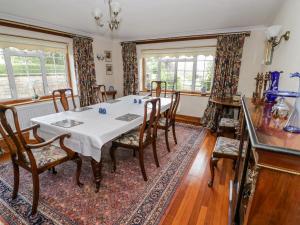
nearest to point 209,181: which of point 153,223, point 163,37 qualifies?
point 153,223

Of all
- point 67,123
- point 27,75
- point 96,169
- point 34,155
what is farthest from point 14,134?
point 27,75

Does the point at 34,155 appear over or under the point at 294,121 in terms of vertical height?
under

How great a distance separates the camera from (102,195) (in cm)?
182

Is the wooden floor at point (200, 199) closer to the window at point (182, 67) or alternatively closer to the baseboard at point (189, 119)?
the baseboard at point (189, 119)

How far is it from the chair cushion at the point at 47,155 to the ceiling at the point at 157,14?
6.75 ft

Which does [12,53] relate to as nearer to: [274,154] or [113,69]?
[113,69]

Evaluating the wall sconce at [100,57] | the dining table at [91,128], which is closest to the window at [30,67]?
the wall sconce at [100,57]

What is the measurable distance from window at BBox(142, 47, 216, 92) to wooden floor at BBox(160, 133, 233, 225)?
2586mm

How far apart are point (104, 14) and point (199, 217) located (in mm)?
3264

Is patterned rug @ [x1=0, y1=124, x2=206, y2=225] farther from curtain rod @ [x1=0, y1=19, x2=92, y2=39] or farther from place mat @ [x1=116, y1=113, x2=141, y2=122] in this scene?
curtain rod @ [x1=0, y1=19, x2=92, y2=39]

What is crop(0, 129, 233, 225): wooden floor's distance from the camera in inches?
61.1

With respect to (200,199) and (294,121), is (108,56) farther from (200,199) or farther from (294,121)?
(294,121)

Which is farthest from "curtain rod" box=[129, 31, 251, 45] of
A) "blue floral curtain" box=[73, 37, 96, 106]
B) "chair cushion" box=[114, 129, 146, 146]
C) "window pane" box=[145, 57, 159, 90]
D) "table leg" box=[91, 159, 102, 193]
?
"table leg" box=[91, 159, 102, 193]

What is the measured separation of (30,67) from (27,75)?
183 mm
